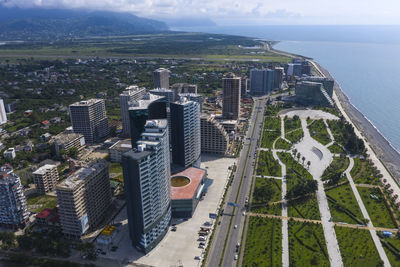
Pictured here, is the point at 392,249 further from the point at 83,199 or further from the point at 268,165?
the point at 83,199

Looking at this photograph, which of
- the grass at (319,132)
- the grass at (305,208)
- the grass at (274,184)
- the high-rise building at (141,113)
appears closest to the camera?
the grass at (305,208)

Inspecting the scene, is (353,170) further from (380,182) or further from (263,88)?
(263,88)

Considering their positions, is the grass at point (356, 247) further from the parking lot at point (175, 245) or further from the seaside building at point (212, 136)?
the seaside building at point (212, 136)

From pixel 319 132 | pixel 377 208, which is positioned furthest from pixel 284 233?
pixel 319 132

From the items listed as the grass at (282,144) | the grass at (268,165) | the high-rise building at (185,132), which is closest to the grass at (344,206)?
the grass at (268,165)

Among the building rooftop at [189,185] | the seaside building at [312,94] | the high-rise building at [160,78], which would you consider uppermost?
the high-rise building at [160,78]

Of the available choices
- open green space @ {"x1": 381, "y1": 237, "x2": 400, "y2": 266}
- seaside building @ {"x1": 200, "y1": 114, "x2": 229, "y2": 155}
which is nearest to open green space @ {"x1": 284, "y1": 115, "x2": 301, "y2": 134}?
seaside building @ {"x1": 200, "y1": 114, "x2": 229, "y2": 155}
